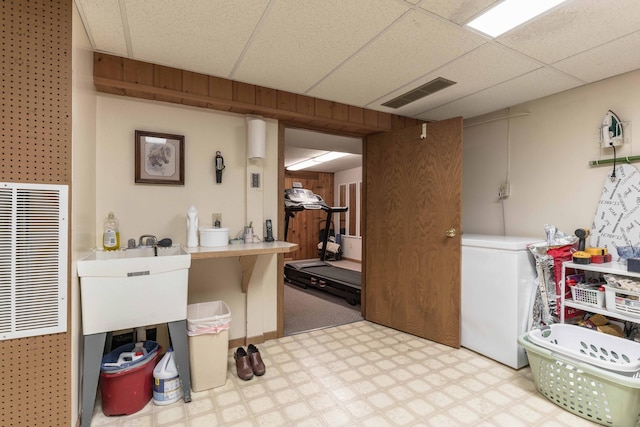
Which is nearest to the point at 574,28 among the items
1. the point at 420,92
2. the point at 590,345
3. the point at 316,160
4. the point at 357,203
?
the point at 420,92

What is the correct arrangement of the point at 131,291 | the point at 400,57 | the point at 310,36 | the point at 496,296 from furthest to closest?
1. the point at 496,296
2. the point at 400,57
3. the point at 310,36
4. the point at 131,291

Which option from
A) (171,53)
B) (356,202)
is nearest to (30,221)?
(171,53)

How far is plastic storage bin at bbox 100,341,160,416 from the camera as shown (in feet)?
5.69

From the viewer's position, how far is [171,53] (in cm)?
204

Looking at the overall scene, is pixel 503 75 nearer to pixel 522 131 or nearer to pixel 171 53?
pixel 522 131

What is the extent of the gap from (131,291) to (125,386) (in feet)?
1.89

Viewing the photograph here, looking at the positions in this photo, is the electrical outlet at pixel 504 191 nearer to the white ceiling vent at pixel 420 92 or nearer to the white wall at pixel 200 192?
the white ceiling vent at pixel 420 92

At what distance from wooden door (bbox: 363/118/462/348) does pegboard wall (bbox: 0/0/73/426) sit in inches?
102

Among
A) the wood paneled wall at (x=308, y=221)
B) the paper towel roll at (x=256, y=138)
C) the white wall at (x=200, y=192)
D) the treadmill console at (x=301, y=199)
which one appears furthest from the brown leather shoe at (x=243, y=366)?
the wood paneled wall at (x=308, y=221)

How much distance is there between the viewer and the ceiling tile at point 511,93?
239cm

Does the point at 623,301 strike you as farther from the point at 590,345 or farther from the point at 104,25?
the point at 104,25

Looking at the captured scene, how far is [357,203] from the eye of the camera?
7.09 meters

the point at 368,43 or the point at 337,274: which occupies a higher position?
the point at 368,43

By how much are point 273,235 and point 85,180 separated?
1.46 m
